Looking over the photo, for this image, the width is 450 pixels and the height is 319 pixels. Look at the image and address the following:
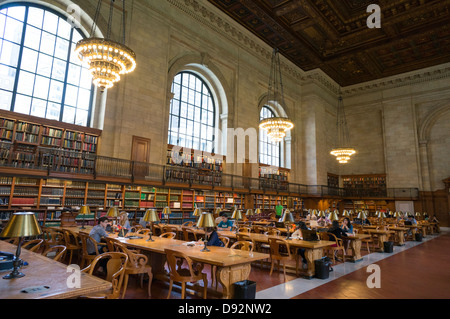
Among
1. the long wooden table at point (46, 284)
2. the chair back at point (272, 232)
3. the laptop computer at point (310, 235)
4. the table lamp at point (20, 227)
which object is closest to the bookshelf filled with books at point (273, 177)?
the chair back at point (272, 232)

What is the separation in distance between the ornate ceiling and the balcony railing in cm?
812

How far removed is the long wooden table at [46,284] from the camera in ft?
6.00

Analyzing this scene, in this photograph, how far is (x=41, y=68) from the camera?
29.5 feet

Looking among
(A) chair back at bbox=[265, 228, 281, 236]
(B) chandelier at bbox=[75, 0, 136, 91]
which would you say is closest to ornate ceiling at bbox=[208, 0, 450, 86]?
(B) chandelier at bbox=[75, 0, 136, 91]

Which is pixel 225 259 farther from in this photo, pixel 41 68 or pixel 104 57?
Result: pixel 41 68

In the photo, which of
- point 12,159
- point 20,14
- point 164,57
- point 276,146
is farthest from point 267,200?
point 20,14

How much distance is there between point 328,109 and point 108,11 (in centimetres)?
1621

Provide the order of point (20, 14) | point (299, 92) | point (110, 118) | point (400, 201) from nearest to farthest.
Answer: point (20, 14)
point (110, 118)
point (400, 201)
point (299, 92)

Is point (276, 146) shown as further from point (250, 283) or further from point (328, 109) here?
point (250, 283)

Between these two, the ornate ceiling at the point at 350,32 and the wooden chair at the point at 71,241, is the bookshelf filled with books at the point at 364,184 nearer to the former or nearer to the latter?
the ornate ceiling at the point at 350,32

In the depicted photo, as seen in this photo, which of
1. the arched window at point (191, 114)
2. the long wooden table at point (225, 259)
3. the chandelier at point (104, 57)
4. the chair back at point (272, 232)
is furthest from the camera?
the arched window at point (191, 114)

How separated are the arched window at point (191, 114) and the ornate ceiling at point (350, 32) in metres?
3.98

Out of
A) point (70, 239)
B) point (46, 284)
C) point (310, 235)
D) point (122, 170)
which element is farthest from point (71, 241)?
point (310, 235)

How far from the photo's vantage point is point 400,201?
58.9 ft
